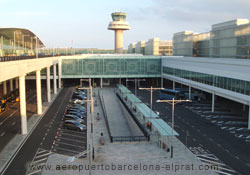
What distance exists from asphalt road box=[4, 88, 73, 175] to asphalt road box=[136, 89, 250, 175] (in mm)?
17594

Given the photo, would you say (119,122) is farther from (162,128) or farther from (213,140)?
(213,140)

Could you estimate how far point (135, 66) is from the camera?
8844 centimetres

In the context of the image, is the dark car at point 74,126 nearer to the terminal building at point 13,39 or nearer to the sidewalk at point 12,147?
the sidewalk at point 12,147

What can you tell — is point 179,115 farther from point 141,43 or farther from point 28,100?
point 141,43

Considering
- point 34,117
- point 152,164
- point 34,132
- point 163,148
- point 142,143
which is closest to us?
point 152,164

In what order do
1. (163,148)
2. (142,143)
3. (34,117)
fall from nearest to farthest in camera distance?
(163,148) < (142,143) < (34,117)

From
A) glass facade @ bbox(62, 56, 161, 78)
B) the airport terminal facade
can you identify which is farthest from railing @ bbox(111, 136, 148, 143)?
glass facade @ bbox(62, 56, 161, 78)

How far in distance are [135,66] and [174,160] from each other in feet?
205

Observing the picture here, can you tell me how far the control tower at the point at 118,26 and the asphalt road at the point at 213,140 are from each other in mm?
75333

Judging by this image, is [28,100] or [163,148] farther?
[28,100]

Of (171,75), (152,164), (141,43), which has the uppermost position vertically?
(141,43)

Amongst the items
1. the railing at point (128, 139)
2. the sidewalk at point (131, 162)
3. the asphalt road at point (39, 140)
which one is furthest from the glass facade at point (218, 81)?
the asphalt road at point (39, 140)

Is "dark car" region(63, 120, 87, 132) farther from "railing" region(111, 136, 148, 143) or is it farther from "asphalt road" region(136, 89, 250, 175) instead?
"asphalt road" region(136, 89, 250, 175)

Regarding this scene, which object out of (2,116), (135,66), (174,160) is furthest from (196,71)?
(2,116)
